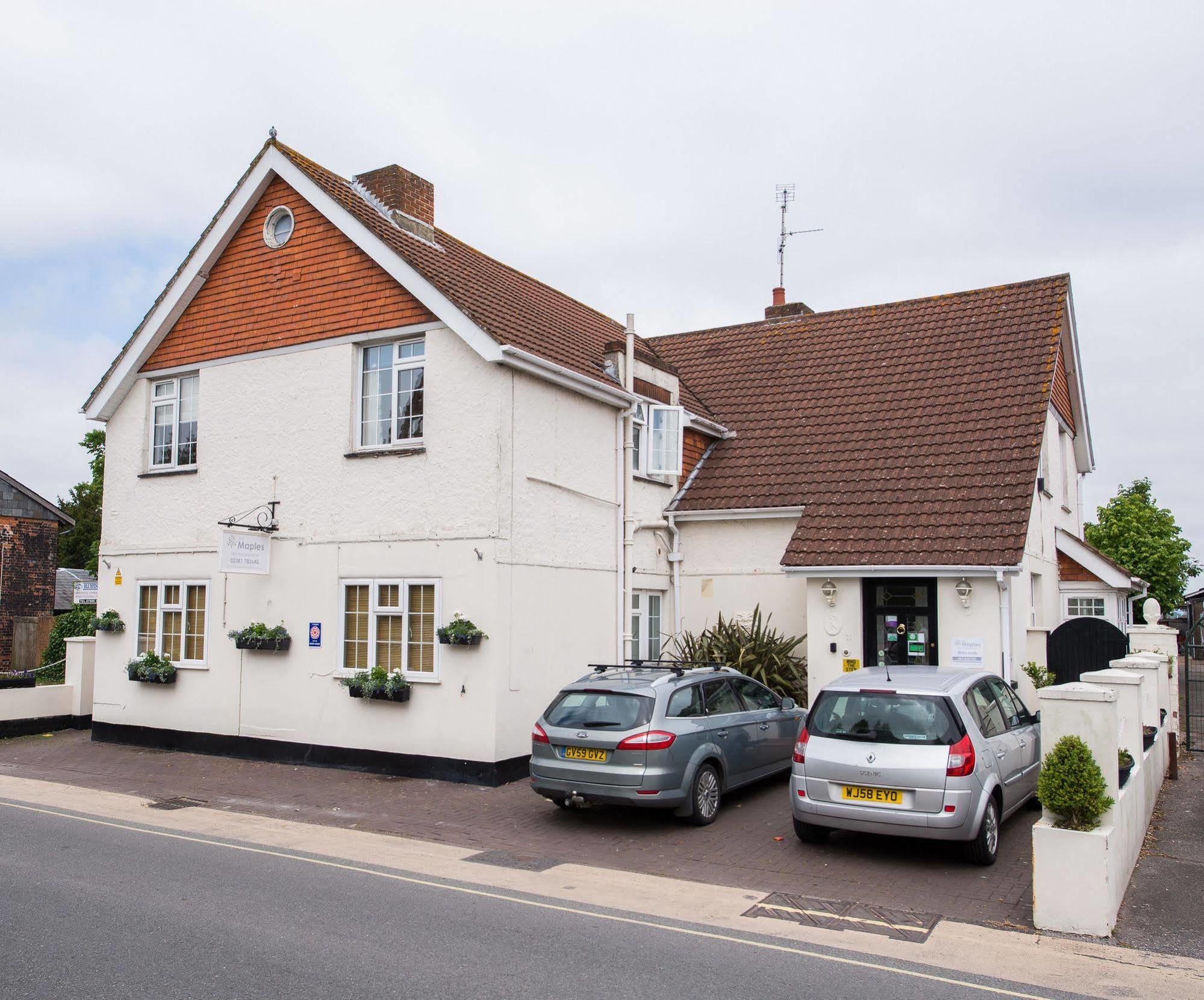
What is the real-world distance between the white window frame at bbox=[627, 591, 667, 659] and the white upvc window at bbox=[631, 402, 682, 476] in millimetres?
1999

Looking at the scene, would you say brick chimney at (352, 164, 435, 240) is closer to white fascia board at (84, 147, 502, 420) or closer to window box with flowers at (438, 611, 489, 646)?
white fascia board at (84, 147, 502, 420)

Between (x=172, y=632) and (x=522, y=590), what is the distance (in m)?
6.45

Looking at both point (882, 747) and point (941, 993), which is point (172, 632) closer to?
point (882, 747)

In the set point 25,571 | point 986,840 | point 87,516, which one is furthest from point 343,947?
point 87,516

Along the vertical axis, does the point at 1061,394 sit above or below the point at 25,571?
above

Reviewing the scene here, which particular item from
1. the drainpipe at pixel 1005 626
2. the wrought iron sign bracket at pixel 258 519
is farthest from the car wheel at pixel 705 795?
the wrought iron sign bracket at pixel 258 519

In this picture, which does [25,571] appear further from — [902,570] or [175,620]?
[902,570]

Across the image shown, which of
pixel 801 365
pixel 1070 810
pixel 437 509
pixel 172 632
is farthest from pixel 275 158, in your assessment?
pixel 1070 810

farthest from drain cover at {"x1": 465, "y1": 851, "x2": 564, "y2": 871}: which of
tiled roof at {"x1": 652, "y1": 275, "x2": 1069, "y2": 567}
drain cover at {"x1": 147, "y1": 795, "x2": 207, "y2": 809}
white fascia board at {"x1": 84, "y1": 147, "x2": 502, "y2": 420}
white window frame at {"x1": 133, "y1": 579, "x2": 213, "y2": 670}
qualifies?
white window frame at {"x1": 133, "y1": 579, "x2": 213, "y2": 670}

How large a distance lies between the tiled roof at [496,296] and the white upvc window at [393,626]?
3.61 metres

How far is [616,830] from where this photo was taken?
Result: 10.5 m

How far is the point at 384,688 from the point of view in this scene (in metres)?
13.2

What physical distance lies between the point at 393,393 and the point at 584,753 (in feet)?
20.5

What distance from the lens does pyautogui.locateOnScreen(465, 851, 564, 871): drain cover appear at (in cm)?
903
